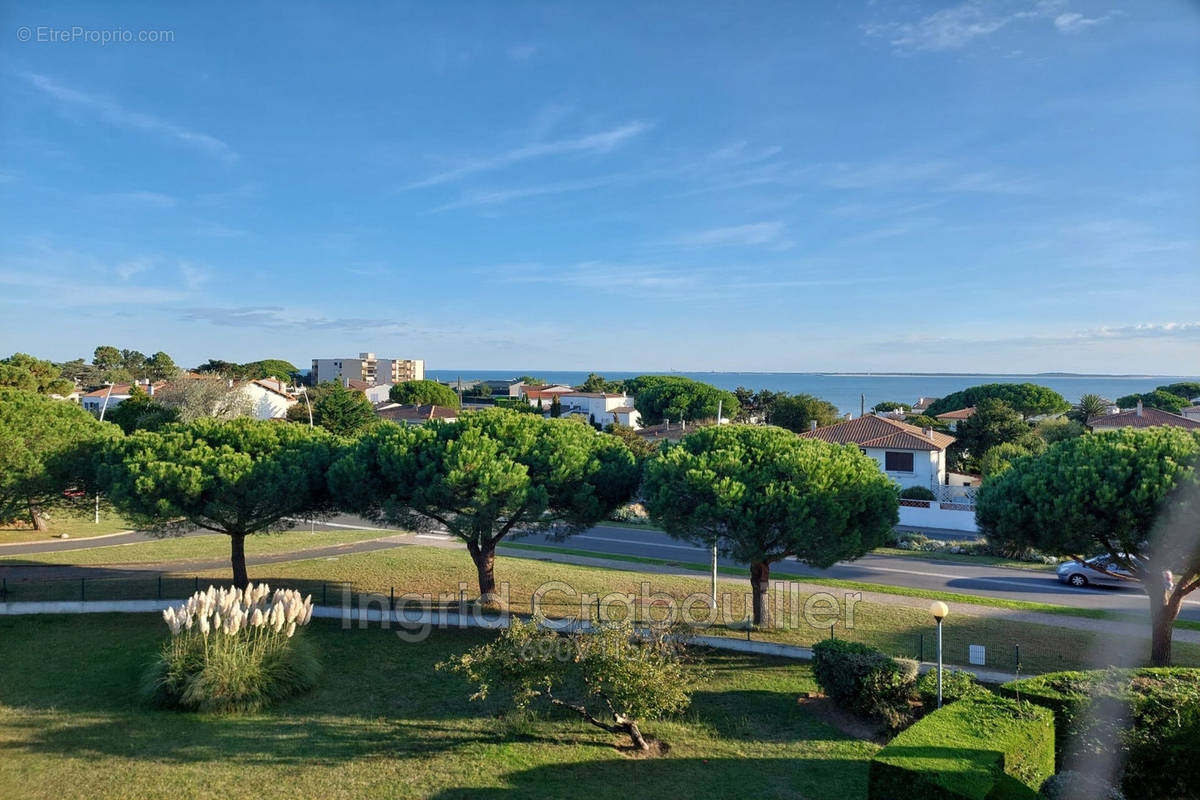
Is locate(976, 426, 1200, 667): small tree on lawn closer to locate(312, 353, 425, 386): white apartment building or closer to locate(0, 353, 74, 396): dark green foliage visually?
locate(0, 353, 74, 396): dark green foliage

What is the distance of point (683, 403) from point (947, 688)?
79.0 meters

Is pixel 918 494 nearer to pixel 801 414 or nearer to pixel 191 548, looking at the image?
pixel 801 414

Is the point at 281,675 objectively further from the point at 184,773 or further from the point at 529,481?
the point at 529,481

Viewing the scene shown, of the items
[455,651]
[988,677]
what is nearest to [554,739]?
[455,651]

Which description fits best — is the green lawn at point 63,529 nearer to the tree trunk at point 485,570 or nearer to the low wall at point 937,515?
the tree trunk at point 485,570

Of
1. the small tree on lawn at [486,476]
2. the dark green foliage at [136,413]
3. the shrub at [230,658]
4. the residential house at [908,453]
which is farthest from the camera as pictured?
the dark green foliage at [136,413]

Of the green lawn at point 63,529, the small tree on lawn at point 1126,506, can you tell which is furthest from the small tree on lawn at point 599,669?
the green lawn at point 63,529

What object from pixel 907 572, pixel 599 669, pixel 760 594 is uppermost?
pixel 599 669

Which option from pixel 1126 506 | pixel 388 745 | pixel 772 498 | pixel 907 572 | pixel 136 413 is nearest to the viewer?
pixel 388 745

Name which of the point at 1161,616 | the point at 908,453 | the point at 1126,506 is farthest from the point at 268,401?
the point at 1161,616

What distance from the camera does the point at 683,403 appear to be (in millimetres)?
92438

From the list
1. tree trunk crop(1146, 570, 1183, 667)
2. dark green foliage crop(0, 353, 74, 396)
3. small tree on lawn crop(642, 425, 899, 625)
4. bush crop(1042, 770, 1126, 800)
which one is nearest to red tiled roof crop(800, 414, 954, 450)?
small tree on lawn crop(642, 425, 899, 625)

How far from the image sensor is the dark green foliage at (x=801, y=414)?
2827 inches

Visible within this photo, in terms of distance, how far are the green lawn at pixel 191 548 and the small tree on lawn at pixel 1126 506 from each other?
2485cm
